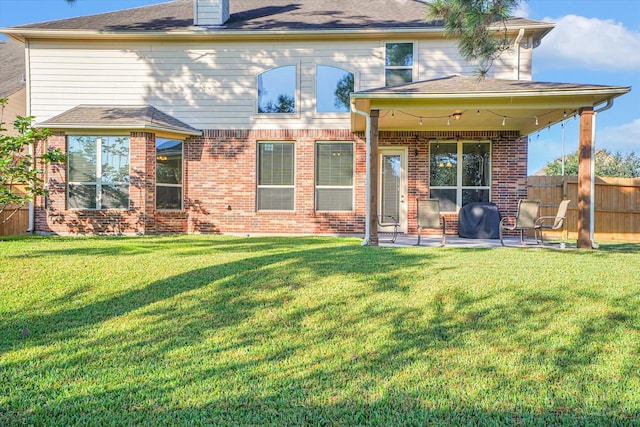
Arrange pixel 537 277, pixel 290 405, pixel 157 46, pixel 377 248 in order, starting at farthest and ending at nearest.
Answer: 1. pixel 157 46
2. pixel 377 248
3. pixel 537 277
4. pixel 290 405

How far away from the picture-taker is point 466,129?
1103cm

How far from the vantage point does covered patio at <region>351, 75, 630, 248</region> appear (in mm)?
7586

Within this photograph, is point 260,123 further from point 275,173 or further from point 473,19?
point 473,19

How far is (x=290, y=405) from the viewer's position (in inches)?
101

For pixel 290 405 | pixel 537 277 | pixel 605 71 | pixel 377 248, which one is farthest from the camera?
pixel 605 71

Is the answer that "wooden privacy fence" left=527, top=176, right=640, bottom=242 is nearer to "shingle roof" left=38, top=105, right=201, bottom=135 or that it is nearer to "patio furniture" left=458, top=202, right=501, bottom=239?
"patio furniture" left=458, top=202, right=501, bottom=239

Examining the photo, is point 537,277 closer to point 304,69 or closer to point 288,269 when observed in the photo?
point 288,269

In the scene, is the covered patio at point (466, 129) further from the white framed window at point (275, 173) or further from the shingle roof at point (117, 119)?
the shingle roof at point (117, 119)

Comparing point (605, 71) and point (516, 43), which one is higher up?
point (605, 71)

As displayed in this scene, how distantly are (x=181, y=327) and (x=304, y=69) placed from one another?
8791mm

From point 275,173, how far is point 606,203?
30.9 ft

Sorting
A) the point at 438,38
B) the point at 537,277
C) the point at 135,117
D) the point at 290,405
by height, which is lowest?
the point at 290,405

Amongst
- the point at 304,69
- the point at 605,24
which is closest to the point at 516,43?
the point at 304,69

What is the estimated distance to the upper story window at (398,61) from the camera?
11070 mm
